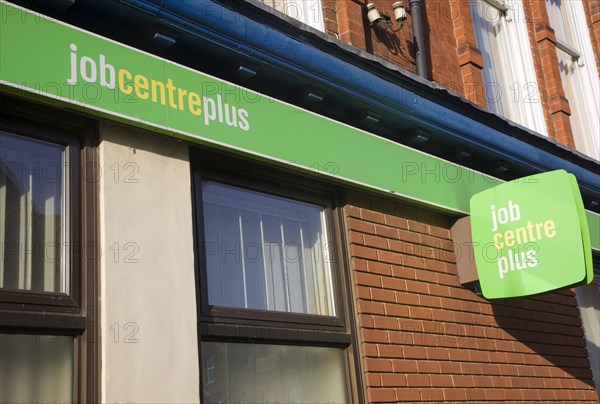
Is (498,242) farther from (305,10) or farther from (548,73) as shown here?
Answer: (548,73)

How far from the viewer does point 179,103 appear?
4.29 metres

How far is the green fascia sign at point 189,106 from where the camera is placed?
3732 millimetres

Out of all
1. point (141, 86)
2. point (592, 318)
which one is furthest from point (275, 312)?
point (592, 318)

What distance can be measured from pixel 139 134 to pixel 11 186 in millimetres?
758

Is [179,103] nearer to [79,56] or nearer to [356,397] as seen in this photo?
[79,56]

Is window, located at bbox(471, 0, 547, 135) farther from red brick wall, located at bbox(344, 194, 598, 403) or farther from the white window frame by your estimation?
red brick wall, located at bbox(344, 194, 598, 403)

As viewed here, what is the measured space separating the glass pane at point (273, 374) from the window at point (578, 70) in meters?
5.64

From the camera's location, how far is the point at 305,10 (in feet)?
20.9

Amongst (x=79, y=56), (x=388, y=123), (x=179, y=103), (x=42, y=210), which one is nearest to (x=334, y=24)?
(x=388, y=123)

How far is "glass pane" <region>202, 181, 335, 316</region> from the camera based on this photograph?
4.64 m

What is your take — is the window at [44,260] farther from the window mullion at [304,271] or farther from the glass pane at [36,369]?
the window mullion at [304,271]

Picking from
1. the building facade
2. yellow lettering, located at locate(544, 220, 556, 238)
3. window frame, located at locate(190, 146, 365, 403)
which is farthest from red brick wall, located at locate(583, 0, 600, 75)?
window frame, located at locate(190, 146, 365, 403)

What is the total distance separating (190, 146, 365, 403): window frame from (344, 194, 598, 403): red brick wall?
8cm

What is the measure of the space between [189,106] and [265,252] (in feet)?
3.75
